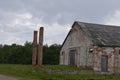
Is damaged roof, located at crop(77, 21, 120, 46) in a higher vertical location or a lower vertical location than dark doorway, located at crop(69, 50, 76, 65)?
higher

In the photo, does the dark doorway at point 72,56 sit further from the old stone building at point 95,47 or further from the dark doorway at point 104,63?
the dark doorway at point 104,63

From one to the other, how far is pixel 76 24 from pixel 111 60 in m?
7.94

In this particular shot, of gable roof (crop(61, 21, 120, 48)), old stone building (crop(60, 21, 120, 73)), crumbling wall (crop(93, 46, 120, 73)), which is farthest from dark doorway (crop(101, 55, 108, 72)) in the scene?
gable roof (crop(61, 21, 120, 48))

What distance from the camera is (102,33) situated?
42031 millimetres

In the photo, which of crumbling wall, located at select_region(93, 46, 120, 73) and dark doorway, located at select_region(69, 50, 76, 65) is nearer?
crumbling wall, located at select_region(93, 46, 120, 73)

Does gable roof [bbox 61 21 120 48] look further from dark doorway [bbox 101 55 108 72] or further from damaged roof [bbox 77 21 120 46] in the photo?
dark doorway [bbox 101 55 108 72]

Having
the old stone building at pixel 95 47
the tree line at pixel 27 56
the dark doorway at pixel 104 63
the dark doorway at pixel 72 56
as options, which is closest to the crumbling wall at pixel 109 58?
the old stone building at pixel 95 47

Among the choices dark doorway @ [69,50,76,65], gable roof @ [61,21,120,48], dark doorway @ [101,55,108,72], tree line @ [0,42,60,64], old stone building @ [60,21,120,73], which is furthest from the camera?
tree line @ [0,42,60,64]

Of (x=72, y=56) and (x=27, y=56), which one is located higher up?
(x=27, y=56)

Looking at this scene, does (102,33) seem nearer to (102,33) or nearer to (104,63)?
(102,33)

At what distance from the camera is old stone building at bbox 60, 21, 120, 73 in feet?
127

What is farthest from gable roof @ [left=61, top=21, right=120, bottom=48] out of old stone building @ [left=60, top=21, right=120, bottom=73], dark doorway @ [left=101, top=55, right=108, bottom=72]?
dark doorway @ [left=101, top=55, right=108, bottom=72]

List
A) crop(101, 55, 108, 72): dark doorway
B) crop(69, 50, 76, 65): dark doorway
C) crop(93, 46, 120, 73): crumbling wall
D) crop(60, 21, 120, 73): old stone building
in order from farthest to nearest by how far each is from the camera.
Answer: crop(69, 50, 76, 65): dark doorway → crop(101, 55, 108, 72): dark doorway → crop(60, 21, 120, 73): old stone building → crop(93, 46, 120, 73): crumbling wall

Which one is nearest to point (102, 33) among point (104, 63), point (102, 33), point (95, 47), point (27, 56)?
point (102, 33)
